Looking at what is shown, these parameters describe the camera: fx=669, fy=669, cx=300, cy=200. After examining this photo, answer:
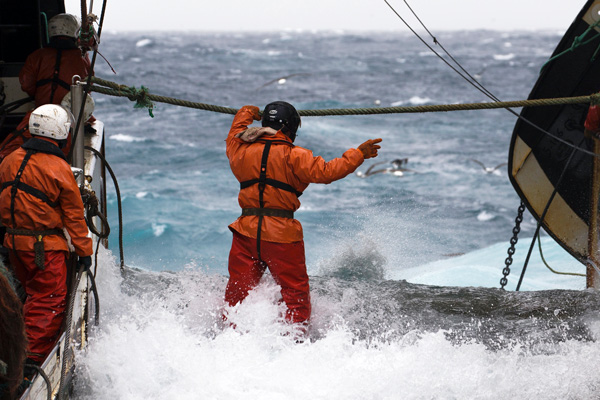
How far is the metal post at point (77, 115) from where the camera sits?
445cm

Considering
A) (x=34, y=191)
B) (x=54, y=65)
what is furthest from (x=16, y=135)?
(x=34, y=191)

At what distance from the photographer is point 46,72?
5.85m

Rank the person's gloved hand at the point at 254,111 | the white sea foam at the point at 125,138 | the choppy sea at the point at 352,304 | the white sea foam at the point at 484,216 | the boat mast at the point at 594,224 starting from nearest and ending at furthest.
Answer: the choppy sea at the point at 352,304 → the person's gloved hand at the point at 254,111 → the boat mast at the point at 594,224 → the white sea foam at the point at 484,216 → the white sea foam at the point at 125,138

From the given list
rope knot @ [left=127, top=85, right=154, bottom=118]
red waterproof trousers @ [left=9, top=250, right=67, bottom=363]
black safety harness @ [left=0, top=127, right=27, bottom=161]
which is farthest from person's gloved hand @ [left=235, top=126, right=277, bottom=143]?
black safety harness @ [left=0, top=127, right=27, bottom=161]

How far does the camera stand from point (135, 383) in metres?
4.07

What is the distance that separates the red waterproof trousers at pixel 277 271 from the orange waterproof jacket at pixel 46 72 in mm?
2302

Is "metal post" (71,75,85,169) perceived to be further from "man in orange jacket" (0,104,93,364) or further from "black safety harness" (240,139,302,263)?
"black safety harness" (240,139,302,263)

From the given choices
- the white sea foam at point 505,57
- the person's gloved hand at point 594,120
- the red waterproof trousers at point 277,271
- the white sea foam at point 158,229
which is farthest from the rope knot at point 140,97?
the white sea foam at point 505,57

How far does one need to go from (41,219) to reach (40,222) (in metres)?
0.02

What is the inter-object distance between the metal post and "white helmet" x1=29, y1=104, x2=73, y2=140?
23 cm

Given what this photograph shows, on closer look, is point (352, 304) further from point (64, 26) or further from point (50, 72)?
point (64, 26)

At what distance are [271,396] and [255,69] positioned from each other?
211ft

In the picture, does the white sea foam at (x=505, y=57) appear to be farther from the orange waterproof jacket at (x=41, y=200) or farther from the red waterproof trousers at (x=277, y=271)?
the orange waterproof jacket at (x=41, y=200)

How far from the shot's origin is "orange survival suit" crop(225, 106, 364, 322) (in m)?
4.64
